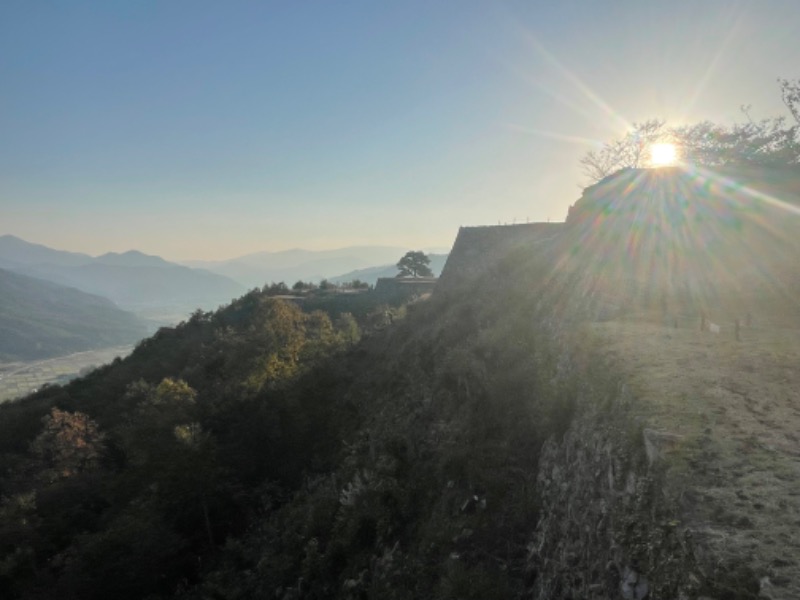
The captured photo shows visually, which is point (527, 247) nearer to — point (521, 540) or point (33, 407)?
point (521, 540)

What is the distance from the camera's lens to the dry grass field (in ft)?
16.3

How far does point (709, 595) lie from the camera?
4.63 meters

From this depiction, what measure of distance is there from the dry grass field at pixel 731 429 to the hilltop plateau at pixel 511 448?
0.04 meters

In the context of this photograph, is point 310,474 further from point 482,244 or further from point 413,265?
point 413,265

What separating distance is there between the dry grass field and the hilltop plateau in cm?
4

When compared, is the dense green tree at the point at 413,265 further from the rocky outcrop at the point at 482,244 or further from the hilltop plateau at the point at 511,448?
the hilltop plateau at the point at 511,448

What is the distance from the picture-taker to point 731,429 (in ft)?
22.6

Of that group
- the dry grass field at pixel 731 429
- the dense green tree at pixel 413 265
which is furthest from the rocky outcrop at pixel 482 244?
the dense green tree at pixel 413 265

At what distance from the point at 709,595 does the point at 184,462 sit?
2072 cm

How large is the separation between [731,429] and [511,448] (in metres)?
5.67

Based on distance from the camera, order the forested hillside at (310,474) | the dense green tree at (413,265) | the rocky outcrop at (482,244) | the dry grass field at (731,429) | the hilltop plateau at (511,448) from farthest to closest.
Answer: the dense green tree at (413,265), the rocky outcrop at (482,244), the forested hillside at (310,474), the hilltop plateau at (511,448), the dry grass field at (731,429)

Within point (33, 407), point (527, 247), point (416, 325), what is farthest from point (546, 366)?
point (33, 407)

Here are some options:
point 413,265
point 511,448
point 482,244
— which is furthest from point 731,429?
point 413,265

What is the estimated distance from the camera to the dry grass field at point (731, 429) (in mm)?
4957
